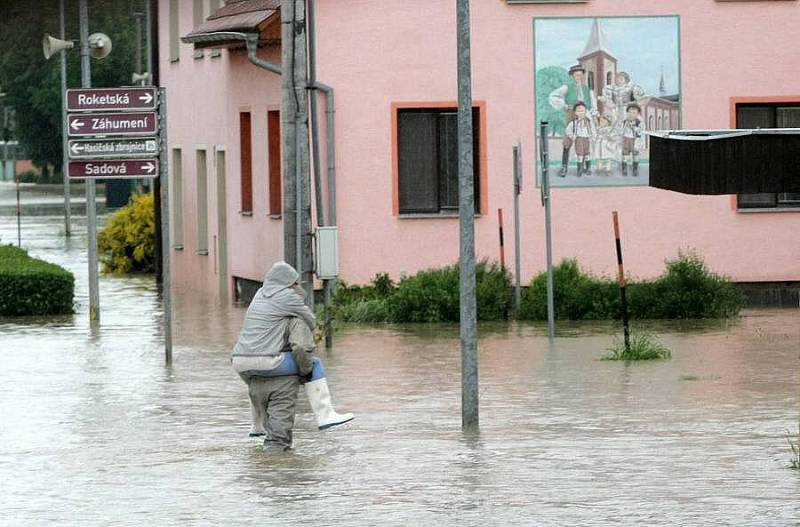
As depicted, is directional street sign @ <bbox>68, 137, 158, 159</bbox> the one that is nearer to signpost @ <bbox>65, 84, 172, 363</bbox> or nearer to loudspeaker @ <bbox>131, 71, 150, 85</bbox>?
signpost @ <bbox>65, 84, 172, 363</bbox>

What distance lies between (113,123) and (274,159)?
845 centimetres

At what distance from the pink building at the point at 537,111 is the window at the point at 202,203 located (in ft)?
27.5

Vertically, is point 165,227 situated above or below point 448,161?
below

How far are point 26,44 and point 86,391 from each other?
228 feet

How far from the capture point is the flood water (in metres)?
10.8

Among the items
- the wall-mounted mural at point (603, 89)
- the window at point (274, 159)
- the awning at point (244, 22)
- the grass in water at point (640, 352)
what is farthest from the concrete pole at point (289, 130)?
the window at point (274, 159)

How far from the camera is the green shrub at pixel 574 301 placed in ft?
81.3

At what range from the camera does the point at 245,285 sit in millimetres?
31094

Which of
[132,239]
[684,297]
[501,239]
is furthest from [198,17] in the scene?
[684,297]

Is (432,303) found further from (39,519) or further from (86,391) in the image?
(39,519)

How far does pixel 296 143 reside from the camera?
2048cm

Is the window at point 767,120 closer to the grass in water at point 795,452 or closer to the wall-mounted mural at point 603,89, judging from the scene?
the wall-mounted mural at point 603,89

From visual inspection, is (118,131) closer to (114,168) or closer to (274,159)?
(114,168)

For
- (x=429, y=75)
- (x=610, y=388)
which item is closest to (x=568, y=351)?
(x=610, y=388)
